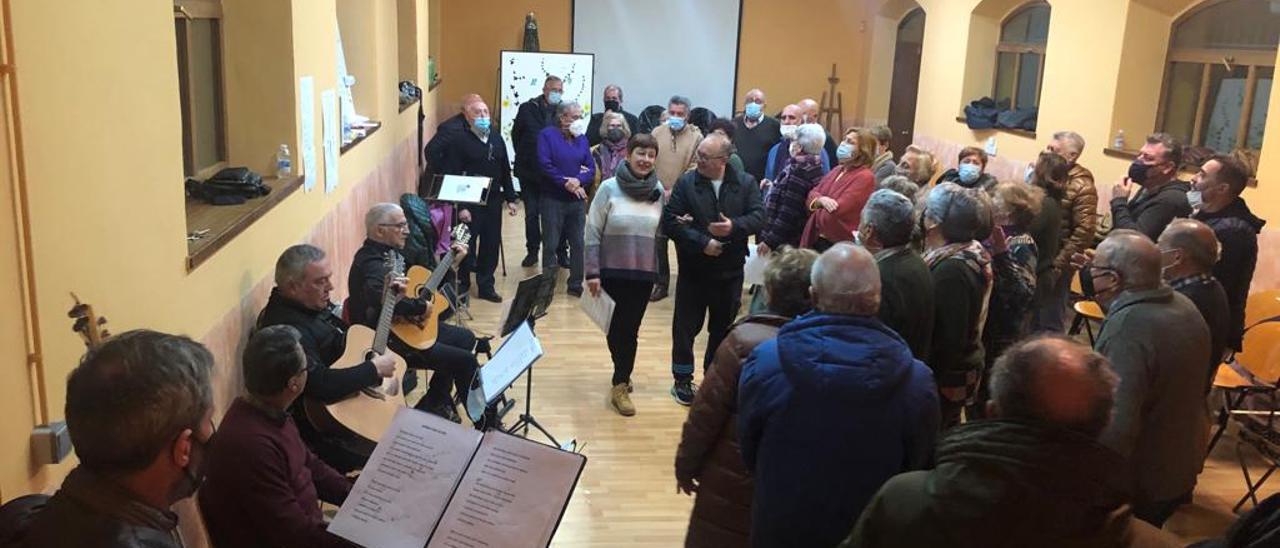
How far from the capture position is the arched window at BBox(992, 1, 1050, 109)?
9.29 m

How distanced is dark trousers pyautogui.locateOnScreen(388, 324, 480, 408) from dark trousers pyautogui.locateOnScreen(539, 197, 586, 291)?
109 inches

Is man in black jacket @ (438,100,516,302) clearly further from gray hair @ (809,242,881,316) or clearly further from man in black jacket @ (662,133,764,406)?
gray hair @ (809,242,881,316)

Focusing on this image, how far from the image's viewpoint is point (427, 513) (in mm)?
2256

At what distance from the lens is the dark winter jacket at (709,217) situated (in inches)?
199

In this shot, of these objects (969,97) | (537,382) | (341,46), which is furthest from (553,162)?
(969,97)

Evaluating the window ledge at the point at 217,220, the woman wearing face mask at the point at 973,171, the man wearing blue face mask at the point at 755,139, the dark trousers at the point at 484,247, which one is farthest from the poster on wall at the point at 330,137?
the man wearing blue face mask at the point at 755,139

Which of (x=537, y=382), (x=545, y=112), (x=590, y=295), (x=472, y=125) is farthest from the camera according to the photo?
(x=545, y=112)

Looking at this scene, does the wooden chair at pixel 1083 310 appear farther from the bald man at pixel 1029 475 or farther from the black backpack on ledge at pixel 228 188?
the black backpack on ledge at pixel 228 188

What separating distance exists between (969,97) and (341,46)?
250 inches

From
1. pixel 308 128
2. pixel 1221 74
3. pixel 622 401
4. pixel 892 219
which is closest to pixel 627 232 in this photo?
pixel 622 401

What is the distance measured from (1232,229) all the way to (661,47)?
8.94 metres

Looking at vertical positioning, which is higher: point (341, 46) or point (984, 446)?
point (341, 46)

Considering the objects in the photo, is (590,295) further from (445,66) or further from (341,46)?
(445,66)

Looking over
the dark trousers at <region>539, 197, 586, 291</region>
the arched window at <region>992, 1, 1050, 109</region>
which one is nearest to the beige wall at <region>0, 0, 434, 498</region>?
the dark trousers at <region>539, 197, 586, 291</region>
